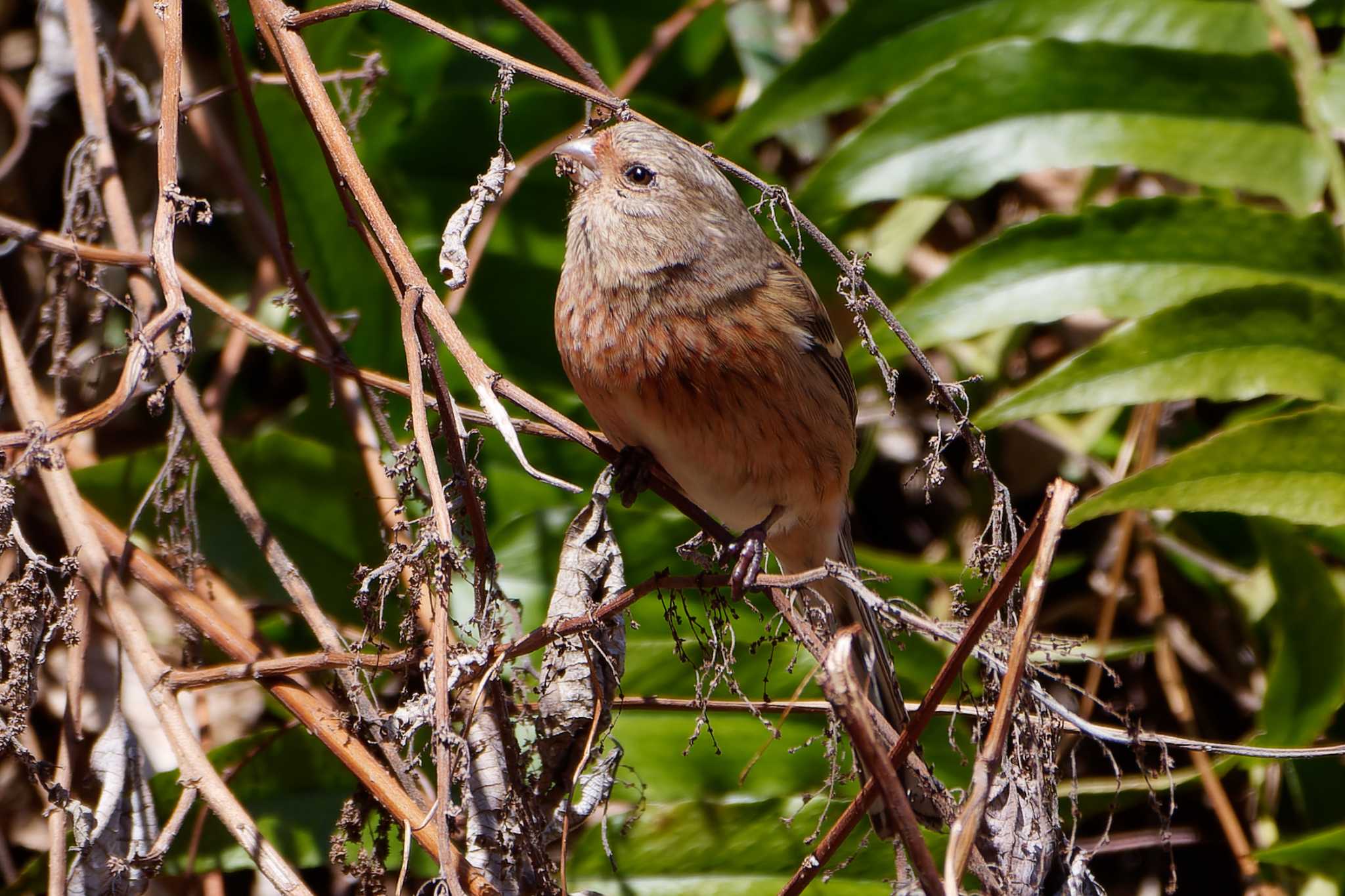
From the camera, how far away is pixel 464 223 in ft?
6.38

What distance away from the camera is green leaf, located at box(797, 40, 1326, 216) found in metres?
3.46

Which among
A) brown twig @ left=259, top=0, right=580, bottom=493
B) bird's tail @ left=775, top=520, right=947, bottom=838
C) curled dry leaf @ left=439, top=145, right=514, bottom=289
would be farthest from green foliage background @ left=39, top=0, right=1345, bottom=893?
curled dry leaf @ left=439, top=145, right=514, bottom=289

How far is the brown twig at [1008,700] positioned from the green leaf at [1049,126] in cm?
197

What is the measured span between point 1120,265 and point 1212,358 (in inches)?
15.2

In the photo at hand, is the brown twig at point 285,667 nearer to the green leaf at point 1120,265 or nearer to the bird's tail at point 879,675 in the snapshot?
the bird's tail at point 879,675

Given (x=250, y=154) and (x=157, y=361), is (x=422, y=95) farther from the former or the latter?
(x=157, y=361)

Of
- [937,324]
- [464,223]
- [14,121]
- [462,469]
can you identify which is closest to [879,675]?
[937,324]

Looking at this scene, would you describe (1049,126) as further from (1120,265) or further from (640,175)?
(640,175)

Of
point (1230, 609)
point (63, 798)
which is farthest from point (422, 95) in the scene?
point (1230, 609)

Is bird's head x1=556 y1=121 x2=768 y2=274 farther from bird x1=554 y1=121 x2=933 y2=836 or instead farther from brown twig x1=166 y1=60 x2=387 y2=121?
brown twig x1=166 y1=60 x2=387 y2=121

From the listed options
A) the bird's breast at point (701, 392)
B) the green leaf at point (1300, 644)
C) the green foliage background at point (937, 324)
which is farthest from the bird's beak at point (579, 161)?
the green leaf at point (1300, 644)

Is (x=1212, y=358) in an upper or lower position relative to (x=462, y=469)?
upper

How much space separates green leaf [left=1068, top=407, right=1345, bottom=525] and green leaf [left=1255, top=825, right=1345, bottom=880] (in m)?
0.72

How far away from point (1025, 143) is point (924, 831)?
5.93 ft
